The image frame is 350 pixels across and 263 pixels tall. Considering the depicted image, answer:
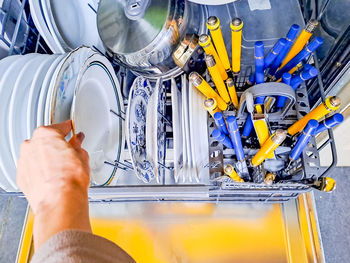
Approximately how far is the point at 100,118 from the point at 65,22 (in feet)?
0.82

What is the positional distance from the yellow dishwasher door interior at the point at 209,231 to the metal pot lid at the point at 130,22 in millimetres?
404

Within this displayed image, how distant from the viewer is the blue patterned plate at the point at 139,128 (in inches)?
21.3

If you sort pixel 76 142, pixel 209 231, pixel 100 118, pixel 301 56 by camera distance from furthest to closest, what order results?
pixel 209 231 → pixel 100 118 → pixel 301 56 → pixel 76 142

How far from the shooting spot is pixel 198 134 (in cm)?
56

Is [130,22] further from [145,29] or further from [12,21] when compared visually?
[12,21]

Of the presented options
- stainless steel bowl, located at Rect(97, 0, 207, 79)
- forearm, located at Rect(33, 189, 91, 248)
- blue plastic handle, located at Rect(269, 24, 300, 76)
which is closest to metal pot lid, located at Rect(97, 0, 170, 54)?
stainless steel bowl, located at Rect(97, 0, 207, 79)

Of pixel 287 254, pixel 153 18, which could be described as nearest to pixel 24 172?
pixel 153 18

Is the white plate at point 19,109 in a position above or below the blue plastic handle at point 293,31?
below

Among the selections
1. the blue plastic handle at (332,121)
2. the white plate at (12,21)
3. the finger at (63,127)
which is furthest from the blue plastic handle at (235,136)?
the white plate at (12,21)

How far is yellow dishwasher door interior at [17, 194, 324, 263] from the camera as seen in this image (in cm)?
71

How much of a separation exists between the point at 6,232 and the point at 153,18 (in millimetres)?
936

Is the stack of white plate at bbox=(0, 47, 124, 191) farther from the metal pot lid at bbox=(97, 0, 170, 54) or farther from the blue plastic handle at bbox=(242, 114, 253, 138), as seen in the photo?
the blue plastic handle at bbox=(242, 114, 253, 138)

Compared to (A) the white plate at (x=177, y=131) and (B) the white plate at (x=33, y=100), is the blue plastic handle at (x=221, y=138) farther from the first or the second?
(B) the white plate at (x=33, y=100)

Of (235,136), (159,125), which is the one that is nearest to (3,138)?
(159,125)
